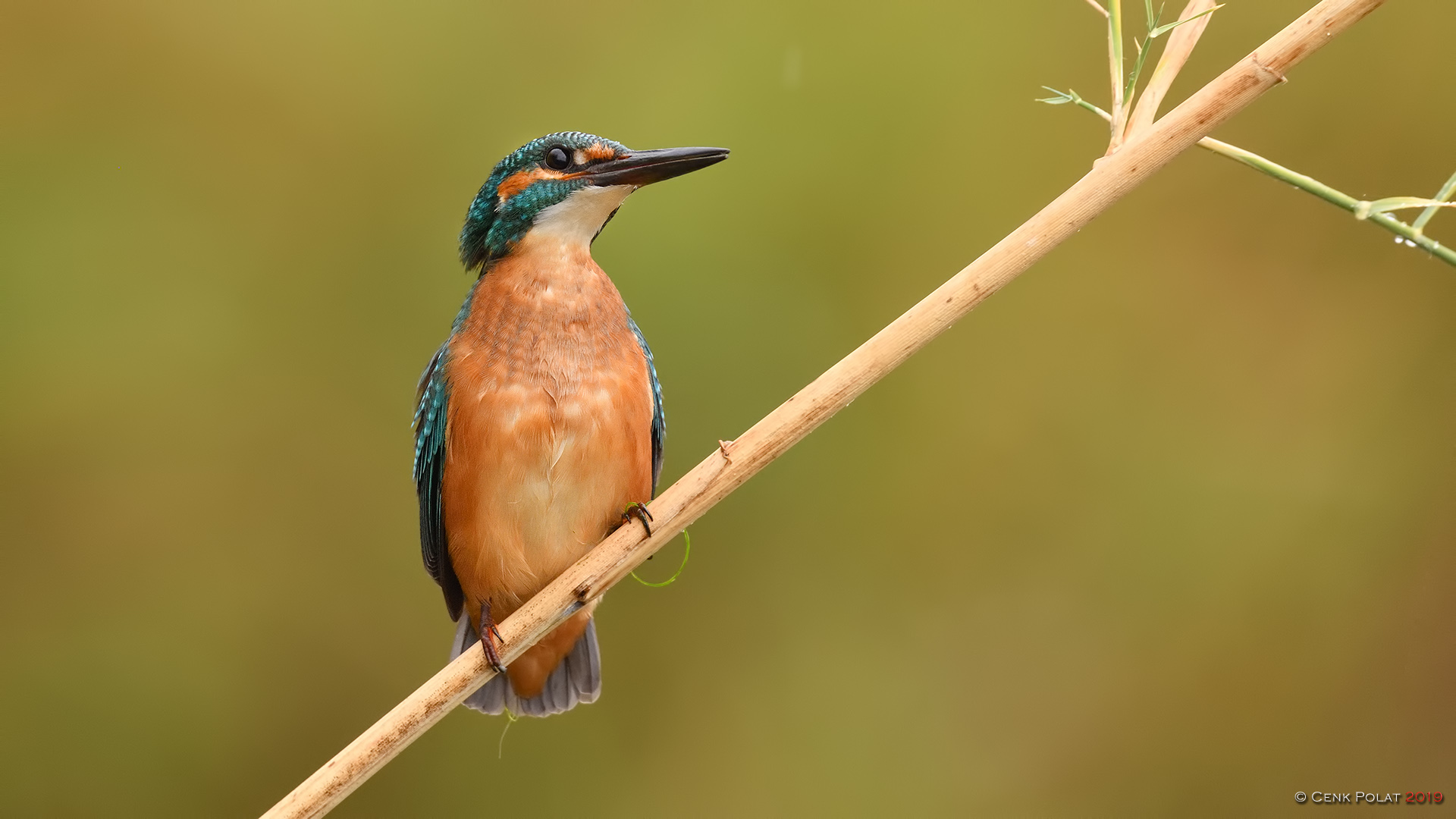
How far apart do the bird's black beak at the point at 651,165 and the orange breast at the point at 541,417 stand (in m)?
0.17

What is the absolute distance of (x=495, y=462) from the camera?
6.77ft

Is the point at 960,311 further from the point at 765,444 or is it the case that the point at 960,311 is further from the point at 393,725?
the point at 393,725

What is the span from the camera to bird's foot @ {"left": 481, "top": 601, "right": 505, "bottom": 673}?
1.77 metres

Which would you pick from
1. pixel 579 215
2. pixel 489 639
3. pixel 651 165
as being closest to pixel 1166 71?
pixel 651 165

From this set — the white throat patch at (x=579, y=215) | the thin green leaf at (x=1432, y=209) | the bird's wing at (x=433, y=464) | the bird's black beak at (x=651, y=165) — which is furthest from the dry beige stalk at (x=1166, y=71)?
the bird's wing at (x=433, y=464)

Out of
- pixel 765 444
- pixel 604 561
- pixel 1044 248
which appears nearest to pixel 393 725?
pixel 604 561

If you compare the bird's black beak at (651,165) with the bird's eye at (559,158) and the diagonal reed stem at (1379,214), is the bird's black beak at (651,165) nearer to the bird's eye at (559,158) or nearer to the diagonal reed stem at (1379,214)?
the bird's eye at (559,158)

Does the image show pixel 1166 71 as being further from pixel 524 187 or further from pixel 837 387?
pixel 524 187

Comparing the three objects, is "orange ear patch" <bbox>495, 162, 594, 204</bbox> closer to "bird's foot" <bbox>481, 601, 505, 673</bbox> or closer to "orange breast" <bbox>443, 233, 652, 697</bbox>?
"orange breast" <bbox>443, 233, 652, 697</bbox>

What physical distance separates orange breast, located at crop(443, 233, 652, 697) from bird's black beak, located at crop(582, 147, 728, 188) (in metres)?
0.17

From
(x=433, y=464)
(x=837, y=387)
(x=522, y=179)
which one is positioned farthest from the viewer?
(x=433, y=464)

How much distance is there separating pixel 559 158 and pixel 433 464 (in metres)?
0.66

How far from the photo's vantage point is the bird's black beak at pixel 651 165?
1.76m

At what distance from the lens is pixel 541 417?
2.02 meters
